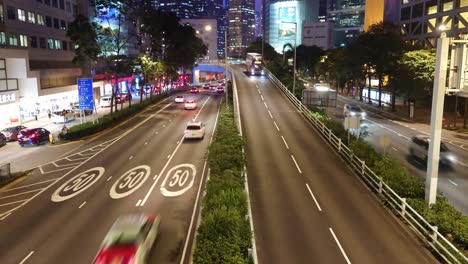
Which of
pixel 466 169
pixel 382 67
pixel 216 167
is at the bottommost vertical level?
pixel 466 169

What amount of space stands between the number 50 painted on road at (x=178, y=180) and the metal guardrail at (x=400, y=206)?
33.6ft

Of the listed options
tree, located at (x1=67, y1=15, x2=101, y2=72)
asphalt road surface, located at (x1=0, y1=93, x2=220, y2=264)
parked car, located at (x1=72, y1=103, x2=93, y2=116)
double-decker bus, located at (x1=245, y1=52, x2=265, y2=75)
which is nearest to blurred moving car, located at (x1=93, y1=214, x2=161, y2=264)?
asphalt road surface, located at (x1=0, y1=93, x2=220, y2=264)

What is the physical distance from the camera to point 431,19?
8706cm

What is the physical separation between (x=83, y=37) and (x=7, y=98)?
1071 centimetres

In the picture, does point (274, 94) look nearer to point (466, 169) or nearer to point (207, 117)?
point (207, 117)

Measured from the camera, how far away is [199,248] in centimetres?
1403

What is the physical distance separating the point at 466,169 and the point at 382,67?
3961 cm

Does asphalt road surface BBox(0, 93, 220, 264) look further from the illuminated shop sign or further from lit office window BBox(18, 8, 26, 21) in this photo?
lit office window BBox(18, 8, 26, 21)

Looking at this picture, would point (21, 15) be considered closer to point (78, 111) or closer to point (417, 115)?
point (78, 111)

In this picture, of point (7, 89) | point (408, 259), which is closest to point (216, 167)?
point (408, 259)

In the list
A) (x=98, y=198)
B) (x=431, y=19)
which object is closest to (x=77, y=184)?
(x=98, y=198)

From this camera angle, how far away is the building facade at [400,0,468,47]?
2992 inches

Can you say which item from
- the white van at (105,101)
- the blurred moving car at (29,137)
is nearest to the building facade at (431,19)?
the white van at (105,101)

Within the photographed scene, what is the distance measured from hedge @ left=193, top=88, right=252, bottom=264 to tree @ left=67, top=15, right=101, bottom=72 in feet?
94.3
